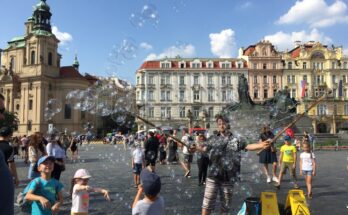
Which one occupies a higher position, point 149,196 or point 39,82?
point 39,82

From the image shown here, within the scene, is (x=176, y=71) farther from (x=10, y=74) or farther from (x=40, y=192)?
(x=40, y=192)

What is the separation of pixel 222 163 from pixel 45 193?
257cm

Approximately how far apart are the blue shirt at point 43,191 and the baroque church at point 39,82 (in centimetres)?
7557

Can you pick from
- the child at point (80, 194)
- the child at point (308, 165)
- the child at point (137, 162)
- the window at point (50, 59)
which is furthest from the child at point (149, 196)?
the window at point (50, 59)

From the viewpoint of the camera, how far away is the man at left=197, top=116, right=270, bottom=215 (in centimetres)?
568

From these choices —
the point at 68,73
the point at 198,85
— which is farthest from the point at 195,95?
the point at 68,73

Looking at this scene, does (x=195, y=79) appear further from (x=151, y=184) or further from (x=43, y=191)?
(x=151, y=184)

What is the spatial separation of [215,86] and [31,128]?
131ft

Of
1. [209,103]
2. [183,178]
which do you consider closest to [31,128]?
[209,103]

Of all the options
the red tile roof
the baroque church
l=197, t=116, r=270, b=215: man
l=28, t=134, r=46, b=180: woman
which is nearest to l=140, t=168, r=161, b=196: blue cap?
l=197, t=116, r=270, b=215: man

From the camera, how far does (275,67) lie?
80.6 metres

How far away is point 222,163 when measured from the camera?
5.66m

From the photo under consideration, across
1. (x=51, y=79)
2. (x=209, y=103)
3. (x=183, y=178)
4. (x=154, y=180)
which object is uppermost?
(x=51, y=79)

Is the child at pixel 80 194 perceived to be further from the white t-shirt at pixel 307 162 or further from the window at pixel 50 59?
the window at pixel 50 59
